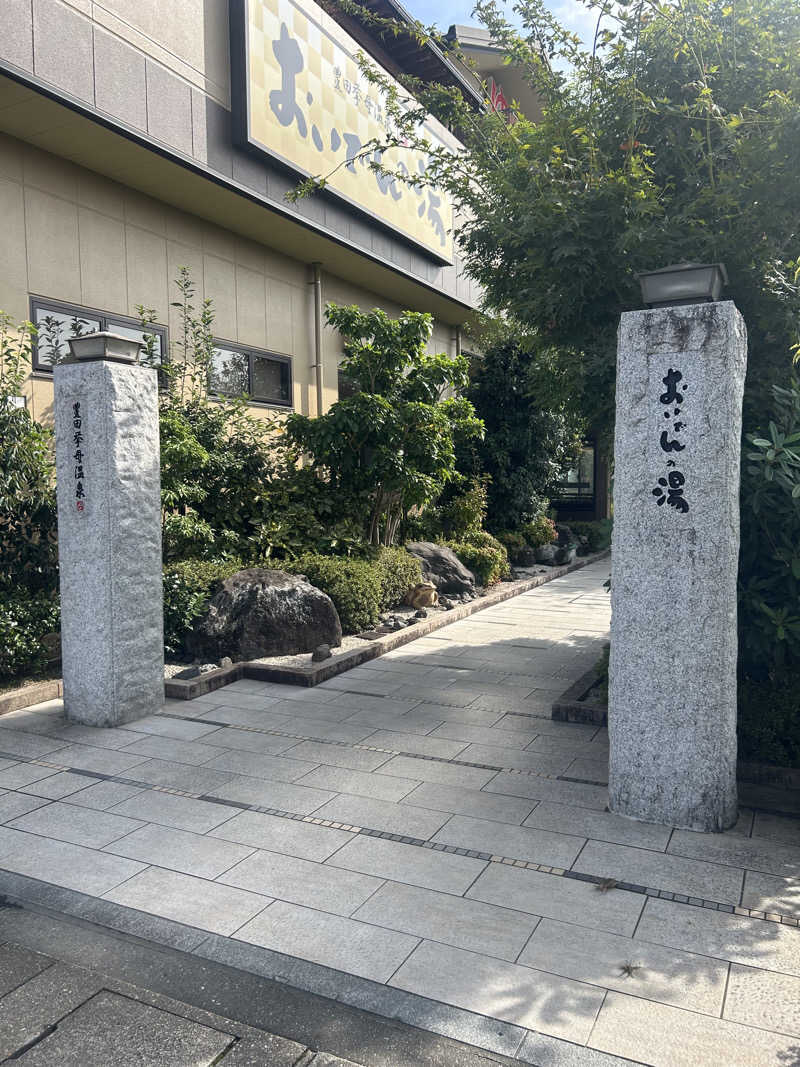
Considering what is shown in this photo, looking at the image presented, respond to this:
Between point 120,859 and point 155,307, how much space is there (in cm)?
755

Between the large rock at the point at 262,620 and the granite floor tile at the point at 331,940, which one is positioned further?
the large rock at the point at 262,620

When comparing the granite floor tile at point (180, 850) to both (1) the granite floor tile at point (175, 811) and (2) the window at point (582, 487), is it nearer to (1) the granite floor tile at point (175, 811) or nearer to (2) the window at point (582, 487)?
(1) the granite floor tile at point (175, 811)

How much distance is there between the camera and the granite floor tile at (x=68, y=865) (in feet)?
12.8

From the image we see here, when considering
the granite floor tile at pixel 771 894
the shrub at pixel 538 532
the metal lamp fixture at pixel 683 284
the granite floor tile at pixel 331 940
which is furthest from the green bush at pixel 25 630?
the shrub at pixel 538 532

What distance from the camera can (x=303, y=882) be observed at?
388 centimetres

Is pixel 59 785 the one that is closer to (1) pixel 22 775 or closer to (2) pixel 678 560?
(1) pixel 22 775

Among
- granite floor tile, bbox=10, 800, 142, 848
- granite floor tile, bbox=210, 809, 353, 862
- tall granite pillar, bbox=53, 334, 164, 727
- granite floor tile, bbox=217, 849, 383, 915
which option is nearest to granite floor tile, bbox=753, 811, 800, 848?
granite floor tile, bbox=217, 849, 383, 915

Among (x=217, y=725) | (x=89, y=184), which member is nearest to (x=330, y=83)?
(x=89, y=184)

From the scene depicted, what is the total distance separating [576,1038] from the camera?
2.80 meters

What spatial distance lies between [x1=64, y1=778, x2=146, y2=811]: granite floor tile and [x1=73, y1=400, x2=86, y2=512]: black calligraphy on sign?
7.12 feet

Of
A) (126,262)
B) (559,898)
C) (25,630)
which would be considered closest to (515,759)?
(559,898)

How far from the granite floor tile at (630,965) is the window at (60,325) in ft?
23.9

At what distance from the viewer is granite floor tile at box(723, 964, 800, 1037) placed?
9.45 feet

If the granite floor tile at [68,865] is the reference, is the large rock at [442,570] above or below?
above
